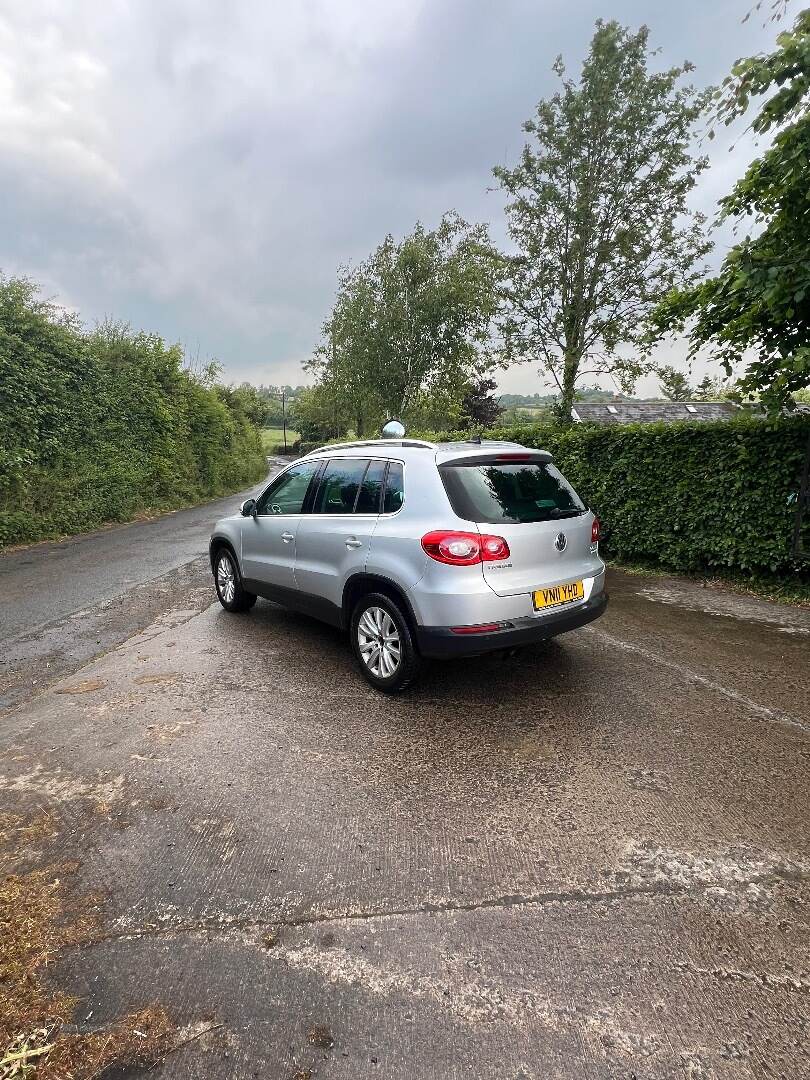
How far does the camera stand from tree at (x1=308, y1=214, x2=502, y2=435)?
1864cm

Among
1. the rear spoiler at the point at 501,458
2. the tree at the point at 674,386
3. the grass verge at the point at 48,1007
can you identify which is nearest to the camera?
the grass verge at the point at 48,1007

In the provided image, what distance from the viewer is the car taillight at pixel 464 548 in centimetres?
339

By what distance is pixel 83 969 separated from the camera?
1.87 m

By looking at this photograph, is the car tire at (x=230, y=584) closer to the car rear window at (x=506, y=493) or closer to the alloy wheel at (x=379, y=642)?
the alloy wheel at (x=379, y=642)

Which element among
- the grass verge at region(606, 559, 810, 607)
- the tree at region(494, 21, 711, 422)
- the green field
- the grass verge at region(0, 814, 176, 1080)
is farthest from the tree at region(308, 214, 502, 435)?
the green field

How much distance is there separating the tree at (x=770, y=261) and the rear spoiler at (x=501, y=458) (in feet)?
7.59

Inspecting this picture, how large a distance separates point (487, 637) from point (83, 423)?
1155 centimetres

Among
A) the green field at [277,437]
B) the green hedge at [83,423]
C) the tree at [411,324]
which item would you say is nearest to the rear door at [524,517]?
the green hedge at [83,423]

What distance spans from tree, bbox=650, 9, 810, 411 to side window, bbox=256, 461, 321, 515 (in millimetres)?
3892

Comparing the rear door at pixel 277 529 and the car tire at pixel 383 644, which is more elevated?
the rear door at pixel 277 529

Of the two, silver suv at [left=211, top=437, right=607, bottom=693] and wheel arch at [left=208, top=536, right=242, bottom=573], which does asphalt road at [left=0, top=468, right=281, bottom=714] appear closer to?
wheel arch at [left=208, top=536, right=242, bottom=573]

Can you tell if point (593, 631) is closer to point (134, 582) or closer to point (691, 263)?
point (134, 582)

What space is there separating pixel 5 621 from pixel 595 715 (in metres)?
5.96

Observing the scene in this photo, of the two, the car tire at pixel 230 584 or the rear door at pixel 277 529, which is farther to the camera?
the car tire at pixel 230 584
